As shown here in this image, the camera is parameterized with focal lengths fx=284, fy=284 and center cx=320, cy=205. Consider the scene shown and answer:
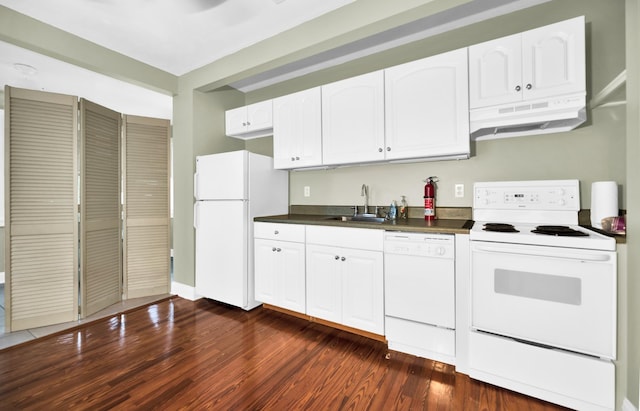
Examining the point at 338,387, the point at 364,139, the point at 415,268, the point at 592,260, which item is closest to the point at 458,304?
the point at 415,268

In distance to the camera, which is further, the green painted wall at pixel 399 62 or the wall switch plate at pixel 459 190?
the wall switch plate at pixel 459 190

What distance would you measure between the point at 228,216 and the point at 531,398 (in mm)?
2611

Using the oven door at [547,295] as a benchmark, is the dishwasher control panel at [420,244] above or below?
above

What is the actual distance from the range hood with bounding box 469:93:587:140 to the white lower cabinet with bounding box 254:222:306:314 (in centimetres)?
159

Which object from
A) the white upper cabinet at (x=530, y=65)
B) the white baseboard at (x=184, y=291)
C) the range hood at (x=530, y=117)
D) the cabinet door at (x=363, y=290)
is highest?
the white upper cabinet at (x=530, y=65)

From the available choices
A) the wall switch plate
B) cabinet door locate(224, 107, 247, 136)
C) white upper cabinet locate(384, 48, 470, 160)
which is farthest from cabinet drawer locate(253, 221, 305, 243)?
the wall switch plate

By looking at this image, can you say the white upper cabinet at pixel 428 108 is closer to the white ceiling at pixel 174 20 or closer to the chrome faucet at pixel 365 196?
the chrome faucet at pixel 365 196

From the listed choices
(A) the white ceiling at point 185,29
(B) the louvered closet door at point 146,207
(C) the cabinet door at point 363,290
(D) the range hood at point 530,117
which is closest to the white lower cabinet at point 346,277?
(C) the cabinet door at point 363,290

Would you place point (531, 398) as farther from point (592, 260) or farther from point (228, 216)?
point (228, 216)

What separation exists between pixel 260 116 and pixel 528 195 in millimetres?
2523

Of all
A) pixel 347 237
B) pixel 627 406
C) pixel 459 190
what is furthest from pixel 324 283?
pixel 627 406

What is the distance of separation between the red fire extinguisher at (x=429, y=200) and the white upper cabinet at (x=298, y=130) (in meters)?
0.97

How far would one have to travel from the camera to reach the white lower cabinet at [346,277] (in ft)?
6.88

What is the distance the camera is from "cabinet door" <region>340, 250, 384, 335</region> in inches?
82.0
